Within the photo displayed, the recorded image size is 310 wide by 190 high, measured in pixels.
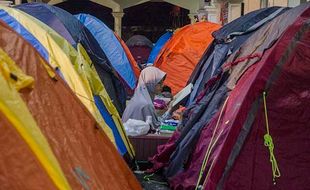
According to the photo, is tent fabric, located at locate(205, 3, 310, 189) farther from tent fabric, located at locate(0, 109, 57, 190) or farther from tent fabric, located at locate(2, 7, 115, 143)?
tent fabric, located at locate(0, 109, 57, 190)

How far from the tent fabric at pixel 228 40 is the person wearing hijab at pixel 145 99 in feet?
1.73

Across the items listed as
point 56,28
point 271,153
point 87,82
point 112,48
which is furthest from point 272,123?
point 112,48

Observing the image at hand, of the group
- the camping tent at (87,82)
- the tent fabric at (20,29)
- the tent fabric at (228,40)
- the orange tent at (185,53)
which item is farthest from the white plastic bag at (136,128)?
the orange tent at (185,53)

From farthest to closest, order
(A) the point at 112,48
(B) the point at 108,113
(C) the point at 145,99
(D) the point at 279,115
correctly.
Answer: (A) the point at 112,48
(C) the point at 145,99
(B) the point at 108,113
(D) the point at 279,115

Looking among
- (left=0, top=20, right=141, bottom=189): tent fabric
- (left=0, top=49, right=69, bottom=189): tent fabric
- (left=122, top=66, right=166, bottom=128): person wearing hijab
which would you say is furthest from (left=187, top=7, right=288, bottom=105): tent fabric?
(left=0, top=49, right=69, bottom=189): tent fabric

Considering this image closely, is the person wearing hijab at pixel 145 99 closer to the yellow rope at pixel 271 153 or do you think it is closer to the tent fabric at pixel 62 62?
the tent fabric at pixel 62 62

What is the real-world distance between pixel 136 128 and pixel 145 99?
41cm

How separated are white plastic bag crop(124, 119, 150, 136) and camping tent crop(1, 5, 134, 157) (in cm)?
30

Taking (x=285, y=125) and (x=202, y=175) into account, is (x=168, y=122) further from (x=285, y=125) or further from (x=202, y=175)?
(x=285, y=125)

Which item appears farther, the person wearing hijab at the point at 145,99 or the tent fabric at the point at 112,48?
the tent fabric at the point at 112,48

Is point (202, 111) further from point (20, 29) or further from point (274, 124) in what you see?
point (20, 29)

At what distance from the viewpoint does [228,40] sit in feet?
21.5

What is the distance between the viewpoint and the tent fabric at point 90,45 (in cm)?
661

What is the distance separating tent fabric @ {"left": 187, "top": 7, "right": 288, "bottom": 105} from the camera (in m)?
6.07
